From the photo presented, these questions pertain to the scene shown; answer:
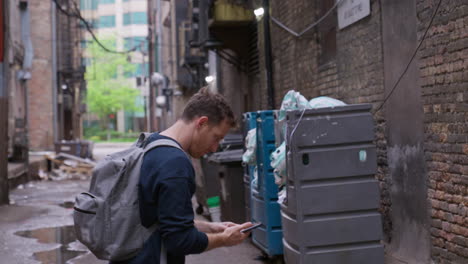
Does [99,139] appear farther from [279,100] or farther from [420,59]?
[420,59]

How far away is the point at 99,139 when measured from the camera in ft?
200

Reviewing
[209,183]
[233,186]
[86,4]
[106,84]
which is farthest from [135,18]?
[233,186]

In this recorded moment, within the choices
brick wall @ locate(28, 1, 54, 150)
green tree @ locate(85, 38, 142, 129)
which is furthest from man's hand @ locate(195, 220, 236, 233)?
green tree @ locate(85, 38, 142, 129)

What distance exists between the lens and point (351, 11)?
27.1 feet

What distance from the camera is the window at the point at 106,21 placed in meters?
78.2

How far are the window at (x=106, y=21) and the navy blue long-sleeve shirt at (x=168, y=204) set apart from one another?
7829 cm

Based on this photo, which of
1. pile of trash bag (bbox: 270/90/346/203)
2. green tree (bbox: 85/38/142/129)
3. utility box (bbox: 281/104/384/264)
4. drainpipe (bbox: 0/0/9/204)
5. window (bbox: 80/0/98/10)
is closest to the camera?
utility box (bbox: 281/104/384/264)

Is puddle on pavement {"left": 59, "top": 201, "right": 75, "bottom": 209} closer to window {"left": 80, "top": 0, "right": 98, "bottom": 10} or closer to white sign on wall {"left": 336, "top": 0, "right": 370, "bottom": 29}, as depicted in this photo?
white sign on wall {"left": 336, "top": 0, "right": 370, "bottom": 29}

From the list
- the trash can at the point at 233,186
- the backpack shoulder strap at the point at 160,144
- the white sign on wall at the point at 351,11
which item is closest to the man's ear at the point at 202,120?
the backpack shoulder strap at the point at 160,144

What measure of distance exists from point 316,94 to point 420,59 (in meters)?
3.71

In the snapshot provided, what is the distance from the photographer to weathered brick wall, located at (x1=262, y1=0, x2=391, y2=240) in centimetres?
741

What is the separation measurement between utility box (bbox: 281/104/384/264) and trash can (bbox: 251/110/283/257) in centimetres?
138

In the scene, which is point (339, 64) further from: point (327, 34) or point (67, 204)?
point (67, 204)

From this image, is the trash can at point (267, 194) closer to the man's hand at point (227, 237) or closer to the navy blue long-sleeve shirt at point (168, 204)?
the man's hand at point (227, 237)
